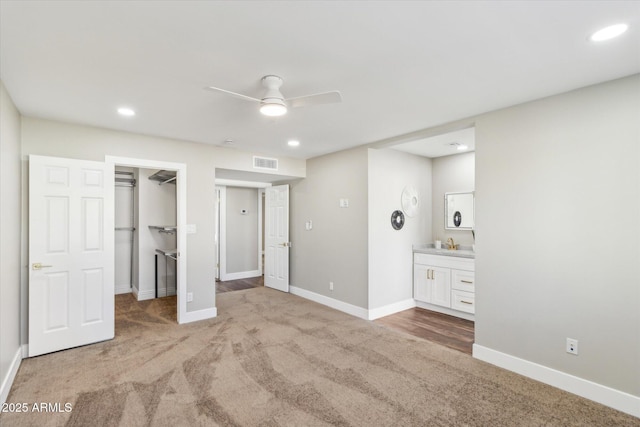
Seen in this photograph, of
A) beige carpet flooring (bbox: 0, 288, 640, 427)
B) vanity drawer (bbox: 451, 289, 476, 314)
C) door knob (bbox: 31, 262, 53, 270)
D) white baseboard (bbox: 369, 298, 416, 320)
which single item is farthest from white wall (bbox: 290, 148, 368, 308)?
door knob (bbox: 31, 262, 53, 270)

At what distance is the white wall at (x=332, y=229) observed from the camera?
461 centimetres

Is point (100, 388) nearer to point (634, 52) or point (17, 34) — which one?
point (17, 34)

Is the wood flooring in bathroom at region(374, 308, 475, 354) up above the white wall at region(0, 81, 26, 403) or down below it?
below

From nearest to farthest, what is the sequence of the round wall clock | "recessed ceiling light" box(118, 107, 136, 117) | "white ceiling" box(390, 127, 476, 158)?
"recessed ceiling light" box(118, 107, 136, 117) < "white ceiling" box(390, 127, 476, 158) < the round wall clock

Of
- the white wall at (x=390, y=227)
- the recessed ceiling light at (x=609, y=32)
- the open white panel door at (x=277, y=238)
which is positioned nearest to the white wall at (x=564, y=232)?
the recessed ceiling light at (x=609, y=32)

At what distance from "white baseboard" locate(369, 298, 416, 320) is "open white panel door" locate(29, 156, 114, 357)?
3.36m

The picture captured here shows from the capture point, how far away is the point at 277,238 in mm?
Result: 6262

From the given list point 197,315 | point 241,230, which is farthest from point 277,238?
point 197,315

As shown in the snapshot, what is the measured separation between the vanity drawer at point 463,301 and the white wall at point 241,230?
472 cm

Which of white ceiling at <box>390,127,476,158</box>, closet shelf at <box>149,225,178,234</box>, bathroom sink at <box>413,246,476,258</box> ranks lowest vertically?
bathroom sink at <box>413,246,476,258</box>

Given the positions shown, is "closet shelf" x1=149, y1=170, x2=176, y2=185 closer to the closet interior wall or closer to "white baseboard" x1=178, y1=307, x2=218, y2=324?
the closet interior wall

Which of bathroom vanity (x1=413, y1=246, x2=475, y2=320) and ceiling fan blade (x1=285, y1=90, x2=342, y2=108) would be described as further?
bathroom vanity (x1=413, y1=246, x2=475, y2=320)

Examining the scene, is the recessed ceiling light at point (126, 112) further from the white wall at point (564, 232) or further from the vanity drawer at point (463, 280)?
the vanity drawer at point (463, 280)

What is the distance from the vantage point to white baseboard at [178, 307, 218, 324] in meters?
4.30
